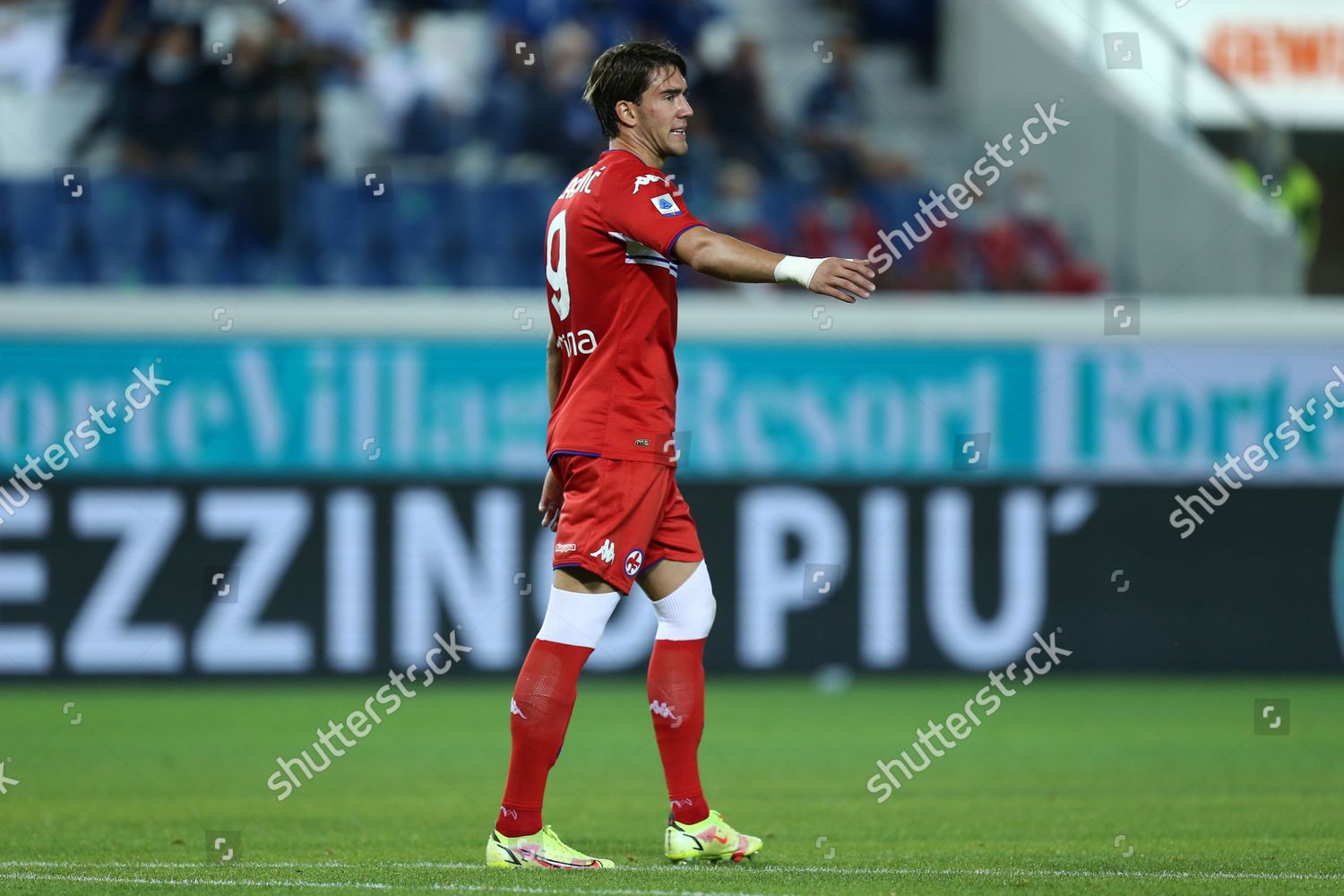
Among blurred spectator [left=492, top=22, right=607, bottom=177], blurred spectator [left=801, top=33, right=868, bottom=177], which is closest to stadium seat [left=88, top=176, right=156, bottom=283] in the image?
blurred spectator [left=492, top=22, right=607, bottom=177]

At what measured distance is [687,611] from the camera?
5.23 metres

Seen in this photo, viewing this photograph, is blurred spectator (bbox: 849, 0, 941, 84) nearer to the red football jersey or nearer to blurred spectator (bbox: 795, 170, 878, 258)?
blurred spectator (bbox: 795, 170, 878, 258)

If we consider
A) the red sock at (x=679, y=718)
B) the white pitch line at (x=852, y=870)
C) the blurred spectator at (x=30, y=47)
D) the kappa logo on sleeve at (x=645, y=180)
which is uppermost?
the blurred spectator at (x=30, y=47)

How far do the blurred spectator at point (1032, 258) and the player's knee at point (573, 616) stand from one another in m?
7.66

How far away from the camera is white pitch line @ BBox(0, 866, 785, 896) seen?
14.3ft

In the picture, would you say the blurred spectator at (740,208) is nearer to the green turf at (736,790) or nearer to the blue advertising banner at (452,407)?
the blue advertising banner at (452,407)

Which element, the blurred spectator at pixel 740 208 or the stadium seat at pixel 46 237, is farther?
the blurred spectator at pixel 740 208

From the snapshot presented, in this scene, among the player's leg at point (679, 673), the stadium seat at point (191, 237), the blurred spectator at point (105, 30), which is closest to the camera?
the player's leg at point (679, 673)

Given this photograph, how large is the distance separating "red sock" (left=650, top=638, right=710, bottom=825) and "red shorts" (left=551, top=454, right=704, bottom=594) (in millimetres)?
300

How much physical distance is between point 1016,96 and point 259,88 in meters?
5.76

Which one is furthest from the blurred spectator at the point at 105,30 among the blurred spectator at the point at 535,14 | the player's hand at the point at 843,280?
the player's hand at the point at 843,280

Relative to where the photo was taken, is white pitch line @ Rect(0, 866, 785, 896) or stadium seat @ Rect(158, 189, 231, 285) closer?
white pitch line @ Rect(0, 866, 785, 896)

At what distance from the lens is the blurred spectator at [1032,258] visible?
12.3m

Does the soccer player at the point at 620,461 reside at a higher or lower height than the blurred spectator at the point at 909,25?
lower
